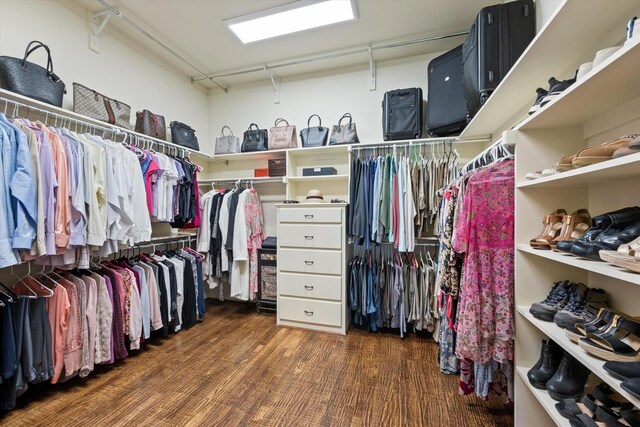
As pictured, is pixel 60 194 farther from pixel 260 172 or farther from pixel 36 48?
pixel 260 172

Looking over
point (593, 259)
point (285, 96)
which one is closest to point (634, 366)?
point (593, 259)

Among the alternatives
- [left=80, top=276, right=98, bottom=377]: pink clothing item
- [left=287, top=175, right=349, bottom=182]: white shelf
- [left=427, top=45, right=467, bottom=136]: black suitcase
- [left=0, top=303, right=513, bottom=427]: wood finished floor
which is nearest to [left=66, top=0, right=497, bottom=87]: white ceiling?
[left=427, top=45, right=467, bottom=136]: black suitcase

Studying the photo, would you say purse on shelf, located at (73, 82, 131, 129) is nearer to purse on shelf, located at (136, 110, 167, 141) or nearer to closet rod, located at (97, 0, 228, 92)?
purse on shelf, located at (136, 110, 167, 141)

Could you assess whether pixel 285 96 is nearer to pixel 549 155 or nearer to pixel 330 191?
pixel 330 191

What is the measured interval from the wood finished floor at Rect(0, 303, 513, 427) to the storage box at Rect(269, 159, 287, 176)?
1721mm

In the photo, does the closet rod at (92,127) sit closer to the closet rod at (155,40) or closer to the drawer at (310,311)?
the closet rod at (155,40)

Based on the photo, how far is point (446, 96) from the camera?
2260 mm

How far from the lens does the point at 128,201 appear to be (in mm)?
1930

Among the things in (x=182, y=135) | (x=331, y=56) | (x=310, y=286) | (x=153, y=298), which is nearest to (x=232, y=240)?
(x=153, y=298)

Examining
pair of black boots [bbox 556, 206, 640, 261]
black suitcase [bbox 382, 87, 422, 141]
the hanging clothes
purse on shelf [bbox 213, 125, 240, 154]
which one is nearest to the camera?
pair of black boots [bbox 556, 206, 640, 261]

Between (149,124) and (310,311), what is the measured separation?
231 cm

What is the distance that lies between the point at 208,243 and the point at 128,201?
1.09 metres

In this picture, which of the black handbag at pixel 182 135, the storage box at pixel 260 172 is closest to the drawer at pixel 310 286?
the storage box at pixel 260 172

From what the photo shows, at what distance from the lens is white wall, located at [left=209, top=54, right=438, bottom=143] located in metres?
2.85
